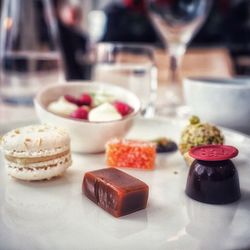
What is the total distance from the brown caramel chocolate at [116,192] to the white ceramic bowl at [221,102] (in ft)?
1.12

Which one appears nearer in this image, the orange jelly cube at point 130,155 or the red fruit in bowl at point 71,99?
the orange jelly cube at point 130,155

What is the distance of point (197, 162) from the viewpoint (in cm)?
50

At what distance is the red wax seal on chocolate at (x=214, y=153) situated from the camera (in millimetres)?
484

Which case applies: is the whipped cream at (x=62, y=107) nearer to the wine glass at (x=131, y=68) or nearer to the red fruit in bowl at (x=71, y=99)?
the red fruit in bowl at (x=71, y=99)

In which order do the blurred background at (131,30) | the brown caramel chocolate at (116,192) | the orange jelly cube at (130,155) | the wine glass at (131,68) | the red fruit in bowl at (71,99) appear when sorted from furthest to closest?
the blurred background at (131,30)
the wine glass at (131,68)
the red fruit in bowl at (71,99)
the orange jelly cube at (130,155)
the brown caramel chocolate at (116,192)

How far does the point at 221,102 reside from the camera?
759 millimetres

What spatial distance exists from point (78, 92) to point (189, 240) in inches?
17.7

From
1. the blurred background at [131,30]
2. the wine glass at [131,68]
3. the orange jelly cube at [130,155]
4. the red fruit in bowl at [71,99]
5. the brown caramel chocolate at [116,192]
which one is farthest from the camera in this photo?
the blurred background at [131,30]

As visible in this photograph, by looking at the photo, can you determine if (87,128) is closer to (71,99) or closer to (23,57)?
(71,99)

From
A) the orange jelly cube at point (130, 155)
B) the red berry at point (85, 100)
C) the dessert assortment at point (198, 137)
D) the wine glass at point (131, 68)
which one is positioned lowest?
the orange jelly cube at point (130, 155)

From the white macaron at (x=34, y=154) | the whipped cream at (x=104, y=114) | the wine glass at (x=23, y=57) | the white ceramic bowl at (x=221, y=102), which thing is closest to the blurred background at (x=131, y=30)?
the wine glass at (x=23, y=57)

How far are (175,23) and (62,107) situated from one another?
447 mm

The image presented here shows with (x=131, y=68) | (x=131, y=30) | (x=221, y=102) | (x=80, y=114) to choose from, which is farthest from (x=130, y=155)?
(x=131, y=30)

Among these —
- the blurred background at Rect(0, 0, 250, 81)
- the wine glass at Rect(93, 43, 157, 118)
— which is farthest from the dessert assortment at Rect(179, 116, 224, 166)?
the blurred background at Rect(0, 0, 250, 81)
